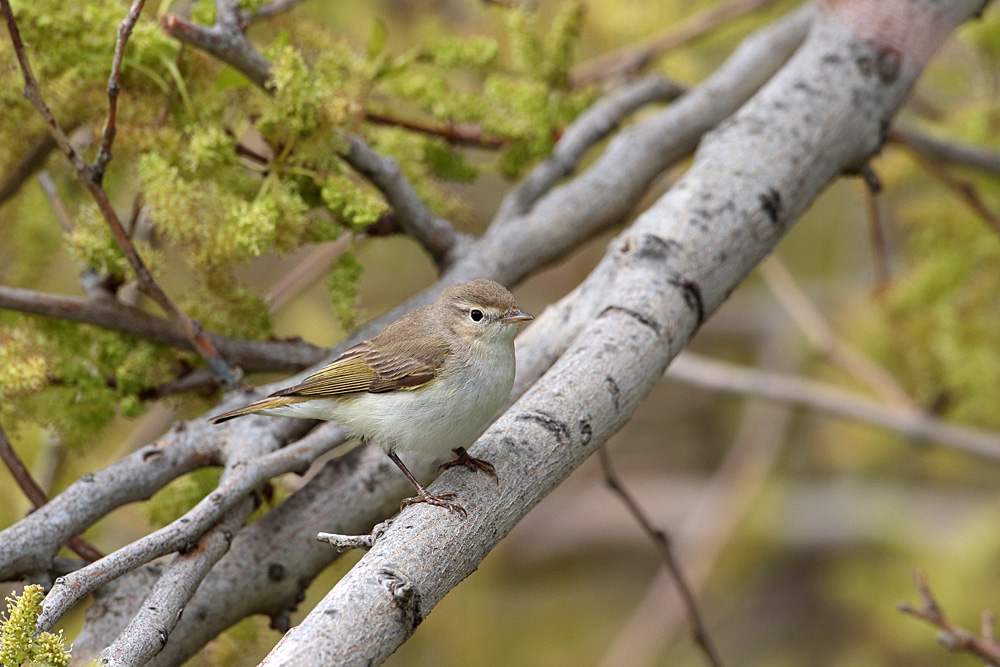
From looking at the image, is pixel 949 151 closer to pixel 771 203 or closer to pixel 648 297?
pixel 771 203

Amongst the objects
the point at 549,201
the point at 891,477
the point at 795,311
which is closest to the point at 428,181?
the point at 549,201

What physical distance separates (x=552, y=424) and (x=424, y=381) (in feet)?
1.88

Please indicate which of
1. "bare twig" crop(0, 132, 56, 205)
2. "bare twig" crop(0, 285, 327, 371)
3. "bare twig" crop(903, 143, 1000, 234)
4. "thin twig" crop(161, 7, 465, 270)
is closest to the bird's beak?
"thin twig" crop(161, 7, 465, 270)

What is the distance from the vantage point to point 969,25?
3.99m

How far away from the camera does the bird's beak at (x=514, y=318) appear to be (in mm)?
2651

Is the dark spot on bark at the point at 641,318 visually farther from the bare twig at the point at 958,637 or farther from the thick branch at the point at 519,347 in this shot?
the bare twig at the point at 958,637

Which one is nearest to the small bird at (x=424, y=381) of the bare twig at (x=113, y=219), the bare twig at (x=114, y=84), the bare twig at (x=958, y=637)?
the bare twig at (x=113, y=219)

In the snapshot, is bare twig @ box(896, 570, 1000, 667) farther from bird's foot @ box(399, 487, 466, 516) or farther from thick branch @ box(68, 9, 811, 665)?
bird's foot @ box(399, 487, 466, 516)

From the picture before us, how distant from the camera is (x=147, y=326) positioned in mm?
2650

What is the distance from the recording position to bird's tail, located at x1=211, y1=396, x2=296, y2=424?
239 centimetres

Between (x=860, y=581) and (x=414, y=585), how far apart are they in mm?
4589

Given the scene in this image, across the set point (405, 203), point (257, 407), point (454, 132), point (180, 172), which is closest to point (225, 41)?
point (180, 172)

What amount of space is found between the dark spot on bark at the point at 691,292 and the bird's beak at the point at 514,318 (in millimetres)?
471

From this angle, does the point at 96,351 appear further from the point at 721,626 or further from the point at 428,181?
the point at 721,626
